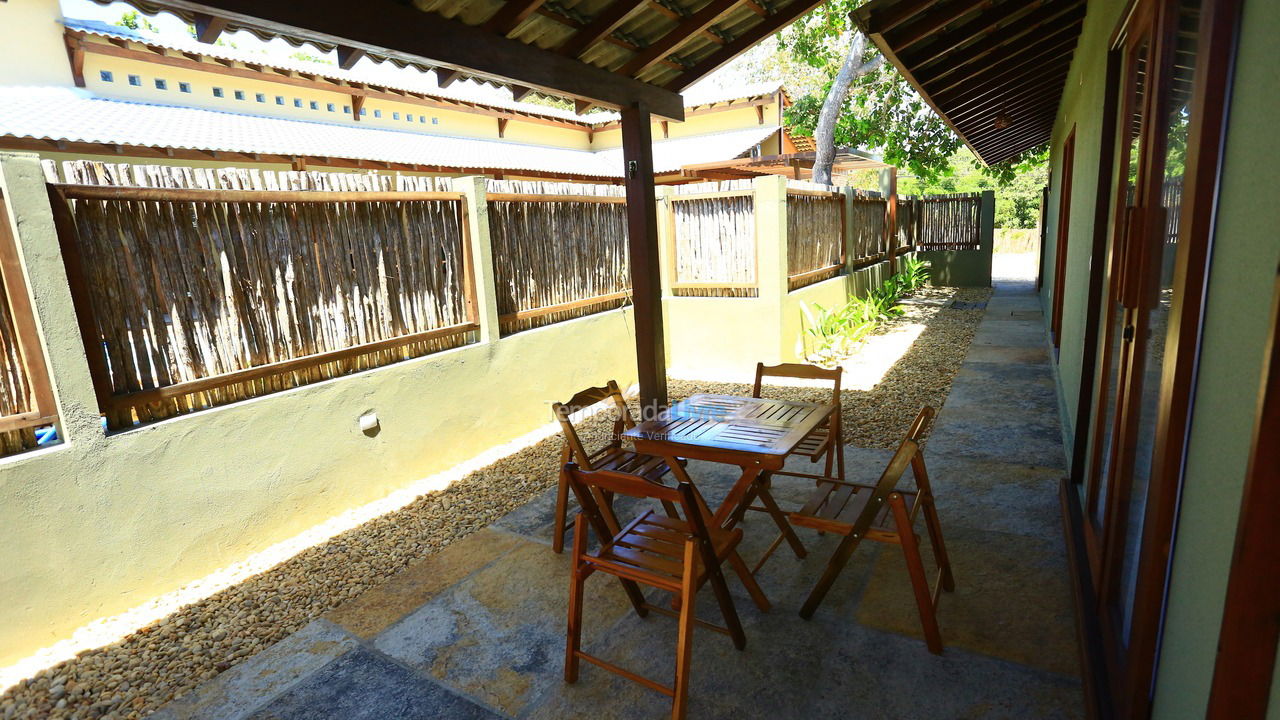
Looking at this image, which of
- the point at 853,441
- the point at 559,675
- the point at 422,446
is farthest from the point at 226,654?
the point at 853,441

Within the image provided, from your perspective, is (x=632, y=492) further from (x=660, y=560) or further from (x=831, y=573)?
(x=831, y=573)

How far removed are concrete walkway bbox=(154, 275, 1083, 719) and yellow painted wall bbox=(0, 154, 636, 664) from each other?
0.97 meters

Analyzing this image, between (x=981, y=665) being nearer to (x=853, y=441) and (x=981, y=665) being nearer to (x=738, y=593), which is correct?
(x=738, y=593)

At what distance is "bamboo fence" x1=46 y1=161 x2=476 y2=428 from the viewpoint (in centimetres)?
313

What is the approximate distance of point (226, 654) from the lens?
276 centimetres

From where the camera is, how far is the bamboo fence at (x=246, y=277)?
3133 millimetres

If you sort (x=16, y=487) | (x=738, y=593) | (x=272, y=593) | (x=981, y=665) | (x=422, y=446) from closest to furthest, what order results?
1. (x=981, y=665)
2. (x=16, y=487)
3. (x=738, y=593)
4. (x=272, y=593)
5. (x=422, y=446)

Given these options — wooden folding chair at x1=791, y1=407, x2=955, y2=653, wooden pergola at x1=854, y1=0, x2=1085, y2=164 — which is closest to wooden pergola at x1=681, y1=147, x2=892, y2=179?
wooden pergola at x1=854, y1=0, x2=1085, y2=164

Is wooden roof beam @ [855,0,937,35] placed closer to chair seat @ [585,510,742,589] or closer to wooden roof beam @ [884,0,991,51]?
wooden roof beam @ [884,0,991,51]

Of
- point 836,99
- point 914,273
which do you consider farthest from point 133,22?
point 914,273

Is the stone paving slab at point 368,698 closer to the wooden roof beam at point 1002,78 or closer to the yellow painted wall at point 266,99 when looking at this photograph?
the wooden roof beam at point 1002,78

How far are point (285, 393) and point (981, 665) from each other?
3.76 meters

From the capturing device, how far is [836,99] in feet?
37.6

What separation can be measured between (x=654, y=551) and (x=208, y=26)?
2.74m
